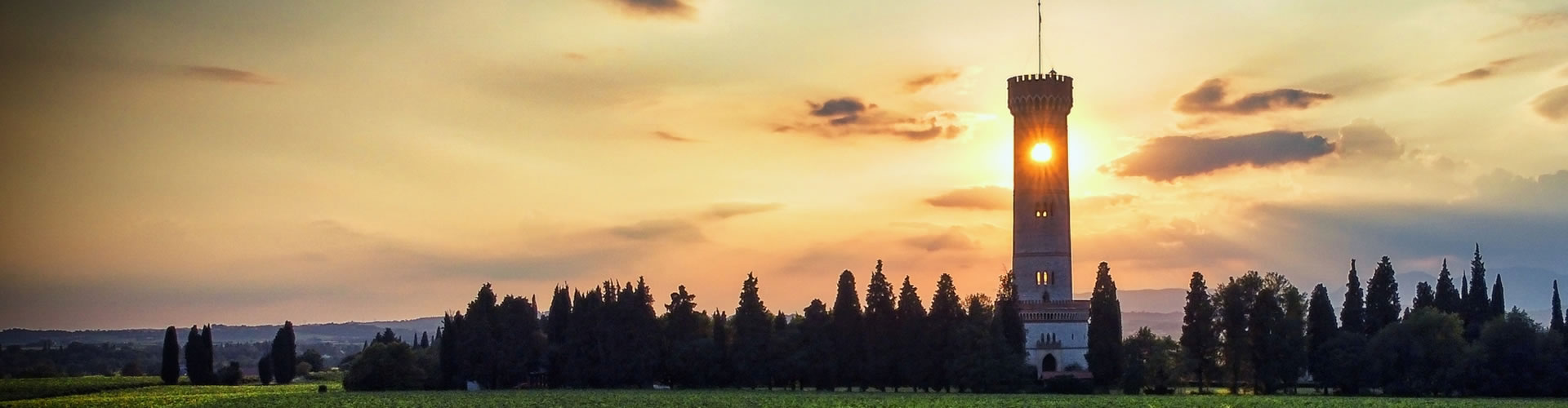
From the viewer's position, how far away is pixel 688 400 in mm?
84812

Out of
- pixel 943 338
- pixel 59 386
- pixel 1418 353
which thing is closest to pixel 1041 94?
pixel 943 338

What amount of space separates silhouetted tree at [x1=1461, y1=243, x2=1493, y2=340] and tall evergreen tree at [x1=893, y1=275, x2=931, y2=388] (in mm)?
35056

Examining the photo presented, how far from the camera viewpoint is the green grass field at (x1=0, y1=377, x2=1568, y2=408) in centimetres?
7938

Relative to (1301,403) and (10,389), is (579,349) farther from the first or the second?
(1301,403)

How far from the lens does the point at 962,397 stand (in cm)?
8612

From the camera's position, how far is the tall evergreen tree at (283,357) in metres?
143

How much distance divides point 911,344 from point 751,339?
11.6 metres

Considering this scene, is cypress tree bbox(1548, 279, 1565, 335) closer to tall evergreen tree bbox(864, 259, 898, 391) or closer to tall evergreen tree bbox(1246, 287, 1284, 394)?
tall evergreen tree bbox(1246, 287, 1284, 394)

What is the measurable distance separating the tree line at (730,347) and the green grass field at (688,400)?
14.2 feet

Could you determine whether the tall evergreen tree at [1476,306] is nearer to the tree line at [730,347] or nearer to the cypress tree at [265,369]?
the tree line at [730,347]

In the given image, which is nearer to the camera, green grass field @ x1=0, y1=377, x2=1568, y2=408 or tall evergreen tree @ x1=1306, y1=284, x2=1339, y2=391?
green grass field @ x1=0, y1=377, x2=1568, y2=408

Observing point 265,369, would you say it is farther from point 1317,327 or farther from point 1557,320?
point 1557,320

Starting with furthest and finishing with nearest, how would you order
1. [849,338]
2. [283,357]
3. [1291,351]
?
[283,357]
[849,338]
[1291,351]

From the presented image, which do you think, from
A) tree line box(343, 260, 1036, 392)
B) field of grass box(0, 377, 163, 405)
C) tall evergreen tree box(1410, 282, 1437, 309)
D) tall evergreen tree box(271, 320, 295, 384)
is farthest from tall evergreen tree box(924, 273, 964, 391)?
tall evergreen tree box(271, 320, 295, 384)
